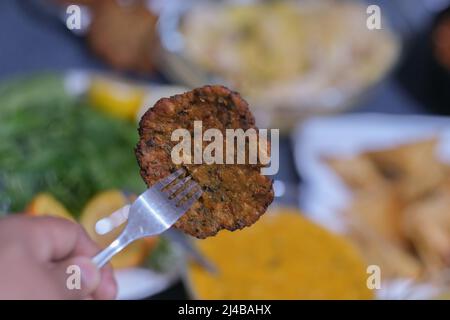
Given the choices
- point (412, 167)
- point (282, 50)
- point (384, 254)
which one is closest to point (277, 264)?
point (384, 254)

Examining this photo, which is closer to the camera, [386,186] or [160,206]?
[160,206]

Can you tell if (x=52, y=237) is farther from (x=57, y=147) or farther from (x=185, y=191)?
(x=57, y=147)

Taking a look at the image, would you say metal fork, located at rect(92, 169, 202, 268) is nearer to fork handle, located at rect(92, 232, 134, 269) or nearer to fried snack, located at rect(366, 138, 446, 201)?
fork handle, located at rect(92, 232, 134, 269)

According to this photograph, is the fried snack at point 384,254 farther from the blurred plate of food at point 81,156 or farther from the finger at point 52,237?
the finger at point 52,237

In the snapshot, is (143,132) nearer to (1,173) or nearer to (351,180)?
(1,173)

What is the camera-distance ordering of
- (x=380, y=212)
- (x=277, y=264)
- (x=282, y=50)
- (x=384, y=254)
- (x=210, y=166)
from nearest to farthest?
(x=210, y=166), (x=277, y=264), (x=384, y=254), (x=380, y=212), (x=282, y=50)

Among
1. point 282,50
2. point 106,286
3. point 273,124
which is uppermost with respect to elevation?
point 282,50

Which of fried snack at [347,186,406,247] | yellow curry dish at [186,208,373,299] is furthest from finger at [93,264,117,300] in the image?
fried snack at [347,186,406,247]
